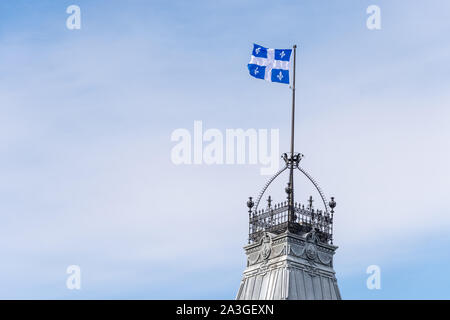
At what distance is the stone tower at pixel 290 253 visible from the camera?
114875 millimetres

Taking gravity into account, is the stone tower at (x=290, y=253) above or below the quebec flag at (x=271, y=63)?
below

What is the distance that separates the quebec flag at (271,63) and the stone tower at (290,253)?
784 centimetres

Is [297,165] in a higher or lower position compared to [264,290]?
higher

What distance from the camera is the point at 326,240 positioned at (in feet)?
390

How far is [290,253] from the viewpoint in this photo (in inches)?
4545

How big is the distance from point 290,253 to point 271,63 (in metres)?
18.6

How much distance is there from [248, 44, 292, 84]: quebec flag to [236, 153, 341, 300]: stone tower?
7.84 m

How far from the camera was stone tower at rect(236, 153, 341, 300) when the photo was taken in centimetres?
11488

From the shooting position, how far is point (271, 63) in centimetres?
12362

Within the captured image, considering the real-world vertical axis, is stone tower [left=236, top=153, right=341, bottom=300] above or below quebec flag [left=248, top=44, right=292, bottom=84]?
below
